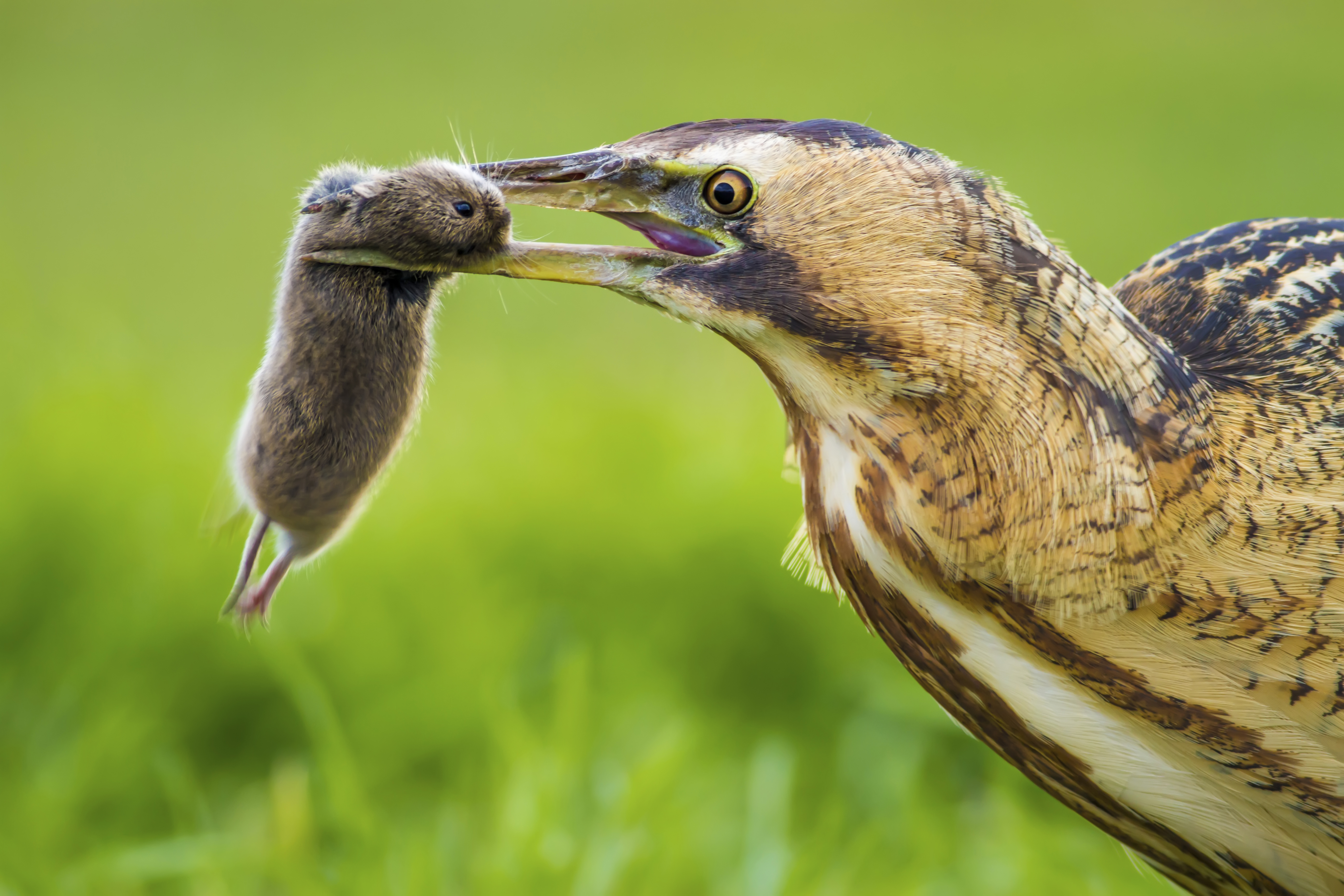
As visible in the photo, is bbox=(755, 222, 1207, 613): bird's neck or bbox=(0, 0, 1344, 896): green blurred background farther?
bbox=(0, 0, 1344, 896): green blurred background

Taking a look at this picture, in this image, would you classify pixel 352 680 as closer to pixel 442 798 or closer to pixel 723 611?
pixel 442 798

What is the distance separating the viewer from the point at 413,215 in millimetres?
1197

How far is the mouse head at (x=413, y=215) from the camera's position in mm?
1199

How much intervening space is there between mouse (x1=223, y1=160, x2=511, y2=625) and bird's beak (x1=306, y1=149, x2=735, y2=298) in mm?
17

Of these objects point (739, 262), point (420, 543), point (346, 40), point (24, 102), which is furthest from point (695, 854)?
point (346, 40)

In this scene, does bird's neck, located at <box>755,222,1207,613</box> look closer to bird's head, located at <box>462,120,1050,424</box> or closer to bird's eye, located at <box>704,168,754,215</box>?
bird's head, located at <box>462,120,1050,424</box>

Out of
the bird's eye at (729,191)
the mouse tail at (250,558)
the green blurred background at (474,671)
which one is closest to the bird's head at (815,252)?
the bird's eye at (729,191)

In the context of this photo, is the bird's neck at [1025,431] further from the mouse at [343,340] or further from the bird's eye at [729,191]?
the mouse at [343,340]

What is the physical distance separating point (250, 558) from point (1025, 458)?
690mm

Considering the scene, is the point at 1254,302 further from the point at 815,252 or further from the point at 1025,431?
the point at 815,252

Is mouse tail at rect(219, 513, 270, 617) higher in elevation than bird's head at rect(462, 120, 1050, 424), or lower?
lower

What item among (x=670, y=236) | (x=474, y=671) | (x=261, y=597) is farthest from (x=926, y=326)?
(x=474, y=671)

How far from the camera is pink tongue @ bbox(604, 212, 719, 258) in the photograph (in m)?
1.24

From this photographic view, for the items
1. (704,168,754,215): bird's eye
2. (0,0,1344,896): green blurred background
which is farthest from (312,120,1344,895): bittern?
(0,0,1344,896): green blurred background
